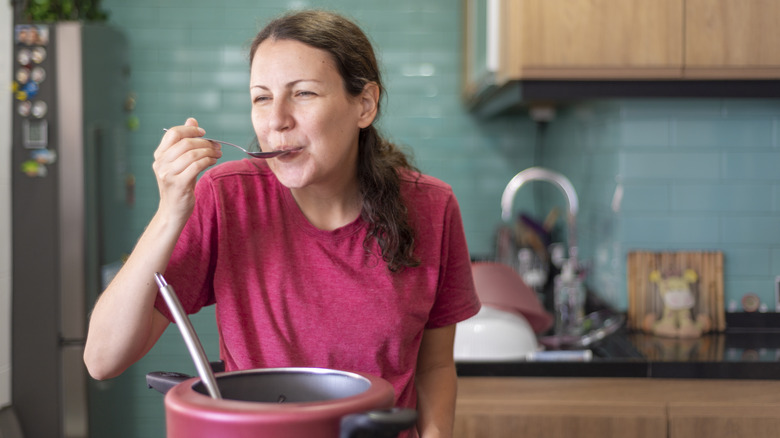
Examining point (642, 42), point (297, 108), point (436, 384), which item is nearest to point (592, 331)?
Answer: point (642, 42)

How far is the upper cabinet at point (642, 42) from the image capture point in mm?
2084

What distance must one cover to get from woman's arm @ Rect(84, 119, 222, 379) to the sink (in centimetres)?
109

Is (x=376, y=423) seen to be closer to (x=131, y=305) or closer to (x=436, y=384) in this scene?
(x=131, y=305)

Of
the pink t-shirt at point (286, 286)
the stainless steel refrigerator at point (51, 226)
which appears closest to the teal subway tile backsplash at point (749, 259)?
the pink t-shirt at point (286, 286)

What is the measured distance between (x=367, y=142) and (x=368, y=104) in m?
0.09

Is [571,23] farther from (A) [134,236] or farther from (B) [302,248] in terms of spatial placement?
(A) [134,236]

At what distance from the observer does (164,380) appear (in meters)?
0.79

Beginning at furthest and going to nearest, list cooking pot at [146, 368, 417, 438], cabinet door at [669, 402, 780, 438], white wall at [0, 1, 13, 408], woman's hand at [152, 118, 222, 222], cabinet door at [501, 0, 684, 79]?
1. white wall at [0, 1, 13, 408]
2. cabinet door at [501, 0, 684, 79]
3. cabinet door at [669, 402, 780, 438]
4. woman's hand at [152, 118, 222, 222]
5. cooking pot at [146, 368, 417, 438]

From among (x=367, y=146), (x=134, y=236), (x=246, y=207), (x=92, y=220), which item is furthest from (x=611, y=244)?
(x=134, y=236)

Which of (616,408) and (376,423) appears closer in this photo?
(376,423)

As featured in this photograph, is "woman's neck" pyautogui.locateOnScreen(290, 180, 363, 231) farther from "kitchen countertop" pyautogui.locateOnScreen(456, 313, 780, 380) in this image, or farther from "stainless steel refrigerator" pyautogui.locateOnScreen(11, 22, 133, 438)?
"stainless steel refrigerator" pyautogui.locateOnScreen(11, 22, 133, 438)

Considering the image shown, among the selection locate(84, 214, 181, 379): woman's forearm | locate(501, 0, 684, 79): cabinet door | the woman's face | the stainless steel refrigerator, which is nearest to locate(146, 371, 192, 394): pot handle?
locate(84, 214, 181, 379): woman's forearm

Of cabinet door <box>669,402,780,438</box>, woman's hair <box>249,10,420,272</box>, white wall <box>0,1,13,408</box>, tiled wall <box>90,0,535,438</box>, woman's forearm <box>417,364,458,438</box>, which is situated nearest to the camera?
woman's hair <box>249,10,420,272</box>

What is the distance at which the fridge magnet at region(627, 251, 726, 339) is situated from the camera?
227cm
